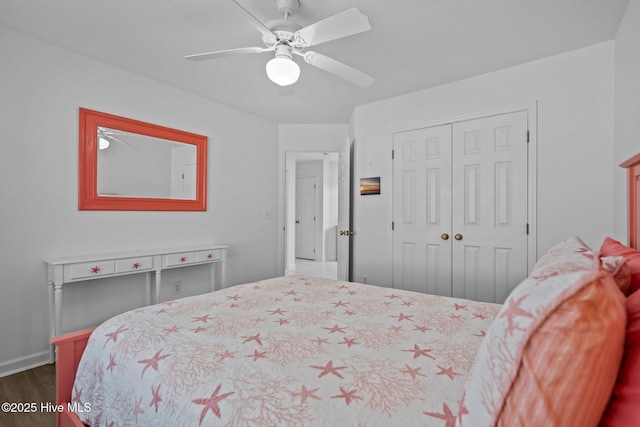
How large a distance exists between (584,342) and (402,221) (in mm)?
2953

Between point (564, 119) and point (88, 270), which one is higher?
point (564, 119)

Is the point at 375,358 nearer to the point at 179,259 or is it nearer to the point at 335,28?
the point at 335,28

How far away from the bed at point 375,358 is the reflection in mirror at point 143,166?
1.76 m

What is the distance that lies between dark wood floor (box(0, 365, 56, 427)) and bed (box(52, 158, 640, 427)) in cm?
66

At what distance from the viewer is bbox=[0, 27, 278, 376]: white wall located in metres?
2.31

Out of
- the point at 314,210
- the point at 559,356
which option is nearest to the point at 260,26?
the point at 559,356

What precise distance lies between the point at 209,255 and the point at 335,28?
2.51 meters

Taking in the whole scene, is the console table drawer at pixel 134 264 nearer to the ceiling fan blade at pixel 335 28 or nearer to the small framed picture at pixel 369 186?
the ceiling fan blade at pixel 335 28

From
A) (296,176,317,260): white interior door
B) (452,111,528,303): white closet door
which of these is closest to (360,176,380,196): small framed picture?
(452,111,528,303): white closet door

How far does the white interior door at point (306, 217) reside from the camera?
7.29m

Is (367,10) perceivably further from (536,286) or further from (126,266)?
(126,266)

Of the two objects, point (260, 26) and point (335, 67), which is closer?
point (260, 26)

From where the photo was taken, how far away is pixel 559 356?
0.54m

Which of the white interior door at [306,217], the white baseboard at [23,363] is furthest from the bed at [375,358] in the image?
the white interior door at [306,217]
